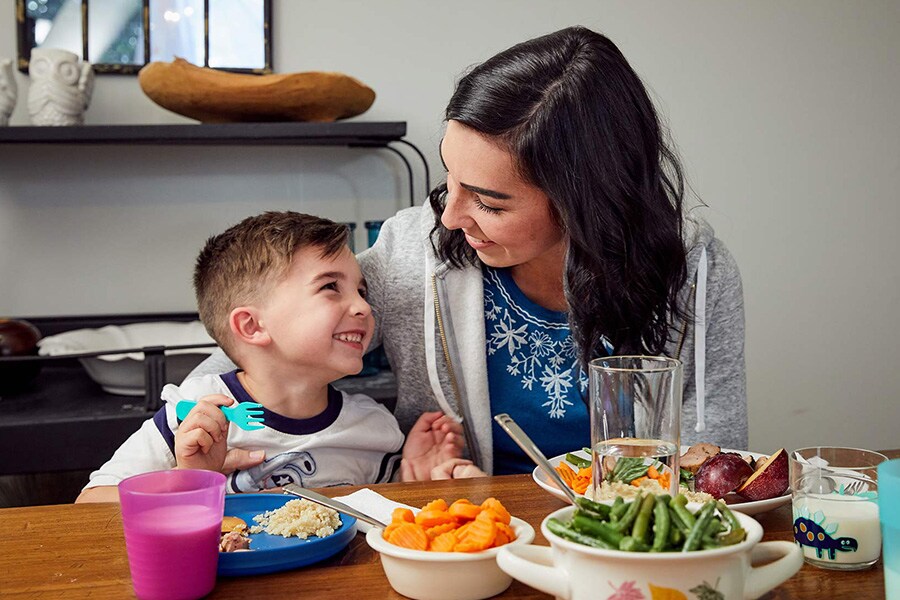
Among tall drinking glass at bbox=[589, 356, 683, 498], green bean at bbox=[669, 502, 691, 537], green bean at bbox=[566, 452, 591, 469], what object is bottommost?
green bean at bbox=[566, 452, 591, 469]

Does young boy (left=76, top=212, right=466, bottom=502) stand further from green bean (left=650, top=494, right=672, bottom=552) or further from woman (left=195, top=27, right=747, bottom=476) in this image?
green bean (left=650, top=494, right=672, bottom=552)

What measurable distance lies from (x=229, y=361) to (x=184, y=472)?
67 centimetres

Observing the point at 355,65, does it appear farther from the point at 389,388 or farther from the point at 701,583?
the point at 701,583

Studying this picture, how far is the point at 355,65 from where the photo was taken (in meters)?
2.51

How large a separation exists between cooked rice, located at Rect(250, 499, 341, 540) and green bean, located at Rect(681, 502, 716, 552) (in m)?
0.40

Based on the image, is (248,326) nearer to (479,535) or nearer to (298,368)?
(298,368)

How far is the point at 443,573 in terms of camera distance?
31.8 inches

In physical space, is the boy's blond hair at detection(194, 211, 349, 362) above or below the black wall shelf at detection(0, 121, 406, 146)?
below

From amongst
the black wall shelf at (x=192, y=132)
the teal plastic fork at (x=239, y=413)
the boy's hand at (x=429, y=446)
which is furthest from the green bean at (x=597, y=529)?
the black wall shelf at (x=192, y=132)

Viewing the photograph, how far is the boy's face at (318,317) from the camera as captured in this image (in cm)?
142

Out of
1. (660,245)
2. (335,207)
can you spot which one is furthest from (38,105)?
(660,245)

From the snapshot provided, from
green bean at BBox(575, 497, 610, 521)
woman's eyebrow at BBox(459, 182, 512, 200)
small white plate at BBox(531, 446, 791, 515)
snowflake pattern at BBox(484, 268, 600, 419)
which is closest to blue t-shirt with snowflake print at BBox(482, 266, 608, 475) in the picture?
snowflake pattern at BBox(484, 268, 600, 419)

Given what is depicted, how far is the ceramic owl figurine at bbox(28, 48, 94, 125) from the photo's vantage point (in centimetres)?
218

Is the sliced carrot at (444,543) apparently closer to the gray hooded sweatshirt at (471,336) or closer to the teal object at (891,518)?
the teal object at (891,518)
